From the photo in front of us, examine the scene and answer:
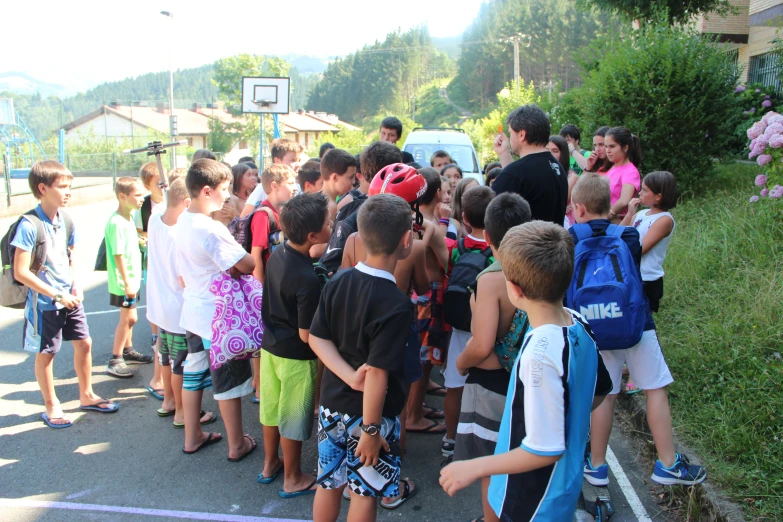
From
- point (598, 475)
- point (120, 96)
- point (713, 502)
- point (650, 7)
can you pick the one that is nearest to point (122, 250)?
point (598, 475)

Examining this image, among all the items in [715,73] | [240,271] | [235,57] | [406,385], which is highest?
[235,57]

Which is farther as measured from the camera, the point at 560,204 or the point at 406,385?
the point at 560,204

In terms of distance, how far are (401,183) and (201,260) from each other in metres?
1.44

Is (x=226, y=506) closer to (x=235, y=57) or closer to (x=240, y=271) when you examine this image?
(x=240, y=271)

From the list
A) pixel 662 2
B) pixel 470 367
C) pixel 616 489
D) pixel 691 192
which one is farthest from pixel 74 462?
pixel 662 2

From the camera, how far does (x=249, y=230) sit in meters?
4.42

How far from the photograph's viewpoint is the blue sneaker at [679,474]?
10.6ft

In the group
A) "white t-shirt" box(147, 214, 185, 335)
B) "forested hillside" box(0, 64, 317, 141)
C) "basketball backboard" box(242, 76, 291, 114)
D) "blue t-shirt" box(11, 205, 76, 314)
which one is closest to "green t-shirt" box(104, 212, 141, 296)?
"blue t-shirt" box(11, 205, 76, 314)

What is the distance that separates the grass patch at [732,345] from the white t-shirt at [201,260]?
3.19 meters

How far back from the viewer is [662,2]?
1195cm

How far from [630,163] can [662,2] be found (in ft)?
28.6

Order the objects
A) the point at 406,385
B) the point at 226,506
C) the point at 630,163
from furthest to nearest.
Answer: the point at 630,163
the point at 226,506
the point at 406,385

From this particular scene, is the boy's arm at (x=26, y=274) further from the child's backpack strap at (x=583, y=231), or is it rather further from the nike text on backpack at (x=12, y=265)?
the child's backpack strap at (x=583, y=231)

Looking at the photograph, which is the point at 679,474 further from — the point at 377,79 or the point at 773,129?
the point at 377,79
